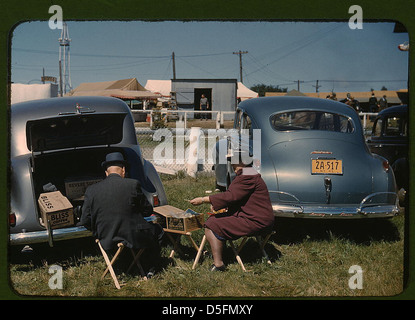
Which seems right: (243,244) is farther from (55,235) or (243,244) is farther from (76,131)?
(76,131)

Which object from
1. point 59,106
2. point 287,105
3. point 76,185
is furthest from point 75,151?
point 287,105

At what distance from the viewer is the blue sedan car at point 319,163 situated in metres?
3.59

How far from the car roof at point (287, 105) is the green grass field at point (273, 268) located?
1145 millimetres

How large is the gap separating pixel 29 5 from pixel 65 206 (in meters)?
1.81

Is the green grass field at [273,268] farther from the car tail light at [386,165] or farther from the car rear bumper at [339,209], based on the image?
the car tail light at [386,165]

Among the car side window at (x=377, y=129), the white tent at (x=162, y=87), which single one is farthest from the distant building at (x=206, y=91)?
the car side window at (x=377, y=129)

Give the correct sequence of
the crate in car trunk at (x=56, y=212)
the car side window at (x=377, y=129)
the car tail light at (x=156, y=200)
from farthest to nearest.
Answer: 1. the car side window at (x=377, y=129)
2. the car tail light at (x=156, y=200)
3. the crate in car trunk at (x=56, y=212)

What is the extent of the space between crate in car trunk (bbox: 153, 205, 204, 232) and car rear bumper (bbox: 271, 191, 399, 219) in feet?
2.42

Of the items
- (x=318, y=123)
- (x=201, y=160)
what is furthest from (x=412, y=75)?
(x=201, y=160)

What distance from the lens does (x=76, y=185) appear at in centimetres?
438

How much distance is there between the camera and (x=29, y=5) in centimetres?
250

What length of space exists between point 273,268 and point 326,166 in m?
1.09

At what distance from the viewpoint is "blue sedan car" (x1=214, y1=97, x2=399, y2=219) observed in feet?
11.8

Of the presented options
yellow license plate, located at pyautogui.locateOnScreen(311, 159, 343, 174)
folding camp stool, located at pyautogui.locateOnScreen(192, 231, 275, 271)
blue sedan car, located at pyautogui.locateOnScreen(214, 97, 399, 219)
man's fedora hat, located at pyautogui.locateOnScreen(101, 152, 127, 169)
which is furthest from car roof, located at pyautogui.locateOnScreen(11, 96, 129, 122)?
yellow license plate, located at pyautogui.locateOnScreen(311, 159, 343, 174)
